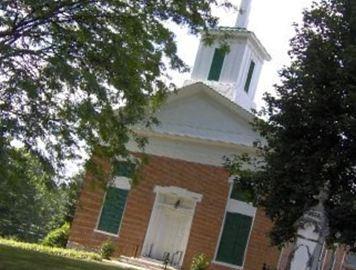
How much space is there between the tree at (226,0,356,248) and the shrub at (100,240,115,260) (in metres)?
12.7

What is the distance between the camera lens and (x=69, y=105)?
46.2 ft

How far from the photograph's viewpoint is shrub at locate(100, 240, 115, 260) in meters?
25.4

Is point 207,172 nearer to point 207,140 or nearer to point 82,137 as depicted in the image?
point 207,140

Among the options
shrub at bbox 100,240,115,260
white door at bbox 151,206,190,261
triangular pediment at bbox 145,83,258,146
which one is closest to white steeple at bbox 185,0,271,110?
triangular pediment at bbox 145,83,258,146

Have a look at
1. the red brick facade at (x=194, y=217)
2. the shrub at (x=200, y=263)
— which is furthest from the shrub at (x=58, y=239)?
the shrub at (x=200, y=263)

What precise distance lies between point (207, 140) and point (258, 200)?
42.6ft

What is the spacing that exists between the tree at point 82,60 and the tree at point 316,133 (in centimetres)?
284

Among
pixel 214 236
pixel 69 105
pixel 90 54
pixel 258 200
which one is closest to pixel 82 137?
pixel 69 105

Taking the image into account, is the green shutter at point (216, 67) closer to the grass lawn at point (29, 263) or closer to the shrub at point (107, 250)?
the shrub at point (107, 250)

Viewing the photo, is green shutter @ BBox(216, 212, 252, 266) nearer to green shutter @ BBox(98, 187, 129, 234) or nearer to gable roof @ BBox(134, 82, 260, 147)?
gable roof @ BBox(134, 82, 260, 147)

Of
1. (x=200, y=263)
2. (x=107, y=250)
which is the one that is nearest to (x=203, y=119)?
(x=200, y=263)

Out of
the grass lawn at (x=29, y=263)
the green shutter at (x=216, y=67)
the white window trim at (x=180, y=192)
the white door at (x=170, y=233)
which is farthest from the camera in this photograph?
the green shutter at (x=216, y=67)

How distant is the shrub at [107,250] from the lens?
2544 centimetres

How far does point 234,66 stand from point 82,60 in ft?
58.5
